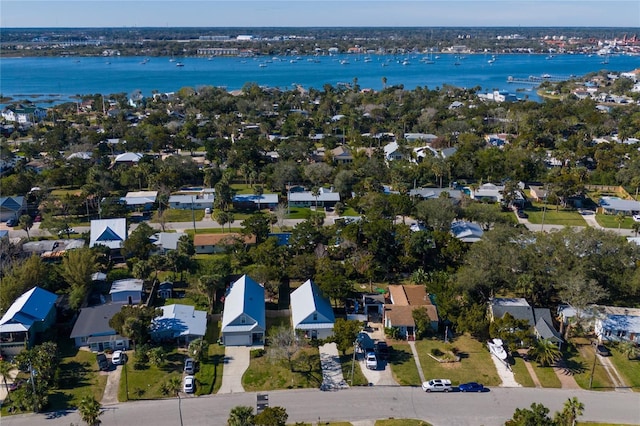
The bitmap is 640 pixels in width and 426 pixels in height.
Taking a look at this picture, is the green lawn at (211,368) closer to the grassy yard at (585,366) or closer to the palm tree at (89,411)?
the palm tree at (89,411)

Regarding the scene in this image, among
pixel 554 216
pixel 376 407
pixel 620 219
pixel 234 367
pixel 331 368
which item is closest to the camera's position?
pixel 376 407

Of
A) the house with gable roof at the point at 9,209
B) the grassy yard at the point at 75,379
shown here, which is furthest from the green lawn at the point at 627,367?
the house with gable roof at the point at 9,209

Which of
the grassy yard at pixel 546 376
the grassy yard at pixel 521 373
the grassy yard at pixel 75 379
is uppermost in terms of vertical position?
the grassy yard at pixel 75 379

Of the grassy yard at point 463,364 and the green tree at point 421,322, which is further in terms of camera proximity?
the green tree at point 421,322

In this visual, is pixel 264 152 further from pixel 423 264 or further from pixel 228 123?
pixel 423 264

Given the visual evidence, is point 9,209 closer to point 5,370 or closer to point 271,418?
point 5,370

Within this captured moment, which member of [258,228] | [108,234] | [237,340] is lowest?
[237,340]

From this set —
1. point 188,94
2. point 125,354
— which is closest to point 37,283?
point 125,354

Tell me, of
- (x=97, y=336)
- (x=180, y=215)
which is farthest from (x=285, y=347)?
(x=180, y=215)
